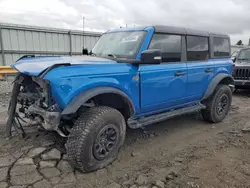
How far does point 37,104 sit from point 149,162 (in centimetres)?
182

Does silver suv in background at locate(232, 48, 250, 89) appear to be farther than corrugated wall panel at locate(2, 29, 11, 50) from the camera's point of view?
No

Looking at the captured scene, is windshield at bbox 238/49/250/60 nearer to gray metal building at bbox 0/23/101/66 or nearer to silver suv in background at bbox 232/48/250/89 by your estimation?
silver suv in background at bbox 232/48/250/89

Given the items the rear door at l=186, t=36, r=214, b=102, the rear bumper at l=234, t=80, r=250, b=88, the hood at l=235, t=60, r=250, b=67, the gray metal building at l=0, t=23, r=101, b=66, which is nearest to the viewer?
the rear door at l=186, t=36, r=214, b=102

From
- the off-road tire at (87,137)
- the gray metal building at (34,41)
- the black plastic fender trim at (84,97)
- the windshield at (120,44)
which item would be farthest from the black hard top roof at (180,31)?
the gray metal building at (34,41)

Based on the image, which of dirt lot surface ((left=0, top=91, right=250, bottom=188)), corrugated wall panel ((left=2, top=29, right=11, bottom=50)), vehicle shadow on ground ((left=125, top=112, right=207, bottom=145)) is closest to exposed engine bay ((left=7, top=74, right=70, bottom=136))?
dirt lot surface ((left=0, top=91, right=250, bottom=188))

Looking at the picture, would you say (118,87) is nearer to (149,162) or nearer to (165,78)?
(165,78)

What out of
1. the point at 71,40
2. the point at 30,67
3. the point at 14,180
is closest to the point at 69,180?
the point at 14,180

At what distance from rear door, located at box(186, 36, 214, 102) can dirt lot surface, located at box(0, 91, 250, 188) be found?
34.4 inches

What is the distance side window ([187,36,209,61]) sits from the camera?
4.65 metres

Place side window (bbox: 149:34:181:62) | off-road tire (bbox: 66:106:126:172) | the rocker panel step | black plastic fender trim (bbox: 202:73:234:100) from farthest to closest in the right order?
black plastic fender trim (bbox: 202:73:234:100) → side window (bbox: 149:34:181:62) → the rocker panel step → off-road tire (bbox: 66:106:126:172)

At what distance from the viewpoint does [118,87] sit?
3.40m

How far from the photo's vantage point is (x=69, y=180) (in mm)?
2977

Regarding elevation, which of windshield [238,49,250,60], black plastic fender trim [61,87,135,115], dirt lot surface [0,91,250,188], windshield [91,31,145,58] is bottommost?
dirt lot surface [0,91,250,188]

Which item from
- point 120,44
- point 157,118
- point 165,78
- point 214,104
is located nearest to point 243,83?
point 214,104
